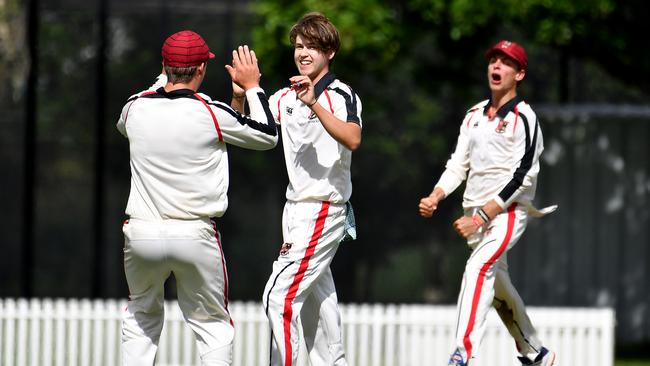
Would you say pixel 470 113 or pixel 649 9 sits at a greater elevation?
pixel 649 9

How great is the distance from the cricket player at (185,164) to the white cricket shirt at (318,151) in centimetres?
34

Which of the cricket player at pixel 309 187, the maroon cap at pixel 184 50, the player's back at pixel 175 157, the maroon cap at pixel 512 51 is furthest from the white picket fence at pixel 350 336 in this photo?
the maroon cap at pixel 184 50

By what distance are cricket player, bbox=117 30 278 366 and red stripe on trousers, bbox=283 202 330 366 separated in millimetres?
369

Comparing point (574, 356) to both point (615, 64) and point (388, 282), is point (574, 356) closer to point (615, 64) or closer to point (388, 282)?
point (615, 64)

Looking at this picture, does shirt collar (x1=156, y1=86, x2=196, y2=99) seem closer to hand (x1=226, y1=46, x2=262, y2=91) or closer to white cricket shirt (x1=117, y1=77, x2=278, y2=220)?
white cricket shirt (x1=117, y1=77, x2=278, y2=220)

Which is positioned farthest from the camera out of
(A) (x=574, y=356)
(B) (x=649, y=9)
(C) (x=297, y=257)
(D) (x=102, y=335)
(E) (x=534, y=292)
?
(E) (x=534, y=292)

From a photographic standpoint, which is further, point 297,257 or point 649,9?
point 649,9

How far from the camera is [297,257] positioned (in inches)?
289

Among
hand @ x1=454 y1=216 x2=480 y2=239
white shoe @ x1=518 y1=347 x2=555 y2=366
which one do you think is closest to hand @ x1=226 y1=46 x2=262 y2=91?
hand @ x1=454 y1=216 x2=480 y2=239

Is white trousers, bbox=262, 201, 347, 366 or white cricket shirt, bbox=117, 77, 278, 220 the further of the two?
white trousers, bbox=262, 201, 347, 366

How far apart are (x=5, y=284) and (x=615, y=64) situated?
285 inches

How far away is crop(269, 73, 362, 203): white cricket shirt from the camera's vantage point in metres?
7.37

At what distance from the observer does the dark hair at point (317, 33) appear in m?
7.33

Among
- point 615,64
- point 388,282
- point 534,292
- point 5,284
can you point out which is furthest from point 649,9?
point 5,284
